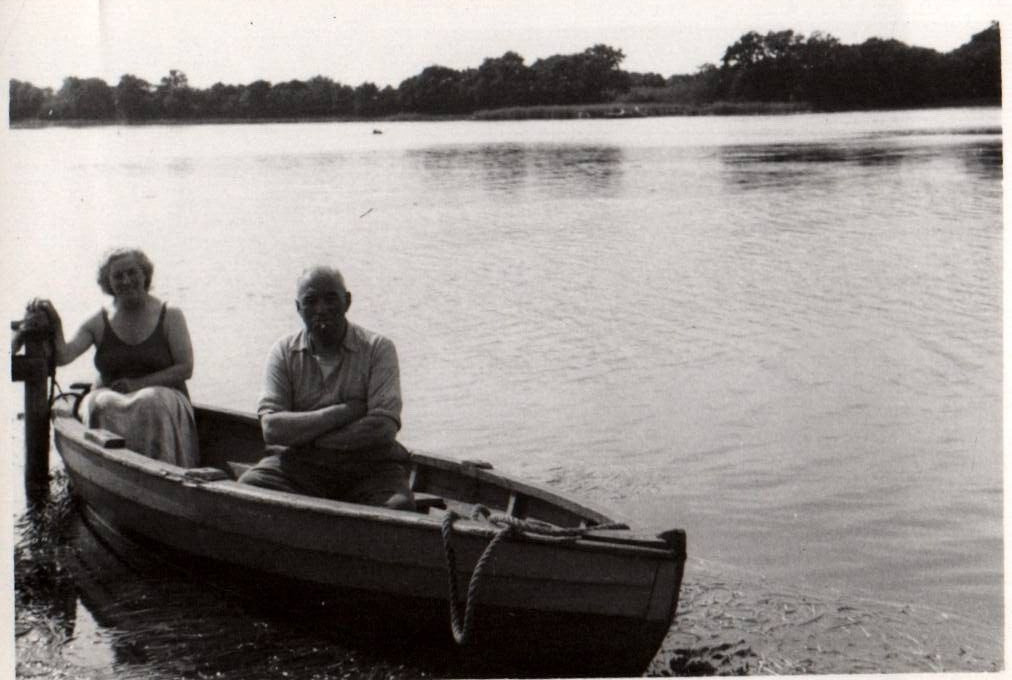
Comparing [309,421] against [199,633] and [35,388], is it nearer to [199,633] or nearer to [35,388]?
[199,633]

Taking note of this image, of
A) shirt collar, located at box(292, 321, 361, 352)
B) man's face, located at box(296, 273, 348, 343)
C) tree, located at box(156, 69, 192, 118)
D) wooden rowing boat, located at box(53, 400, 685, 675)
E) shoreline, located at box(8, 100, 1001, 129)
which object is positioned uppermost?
tree, located at box(156, 69, 192, 118)

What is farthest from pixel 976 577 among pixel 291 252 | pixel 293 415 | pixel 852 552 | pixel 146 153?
pixel 291 252

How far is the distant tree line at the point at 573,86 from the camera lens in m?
7.07

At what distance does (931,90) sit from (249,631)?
21.1ft

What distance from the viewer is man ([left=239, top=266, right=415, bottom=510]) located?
16.4ft

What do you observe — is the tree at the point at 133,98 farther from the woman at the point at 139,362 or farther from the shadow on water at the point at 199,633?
the shadow on water at the point at 199,633

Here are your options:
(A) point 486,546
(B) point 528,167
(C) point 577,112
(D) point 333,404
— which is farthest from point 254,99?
(B) point 528,167

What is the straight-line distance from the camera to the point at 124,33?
5.84m

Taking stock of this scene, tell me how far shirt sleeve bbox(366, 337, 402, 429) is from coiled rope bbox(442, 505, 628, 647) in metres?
0.59

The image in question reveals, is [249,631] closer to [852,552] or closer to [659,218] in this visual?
[852,552]

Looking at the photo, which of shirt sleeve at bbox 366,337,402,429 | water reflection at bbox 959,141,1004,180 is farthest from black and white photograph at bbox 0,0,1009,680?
water reflection at bbox 959,141,1004,180

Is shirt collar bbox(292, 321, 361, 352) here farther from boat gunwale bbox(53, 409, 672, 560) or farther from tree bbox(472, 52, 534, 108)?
tree bbox(472, 52, 534, 108)

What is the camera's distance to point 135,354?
6211 millimetres

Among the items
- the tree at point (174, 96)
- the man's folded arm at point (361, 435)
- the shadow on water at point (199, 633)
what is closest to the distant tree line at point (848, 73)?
the man's folded arm at point (361, 435)
